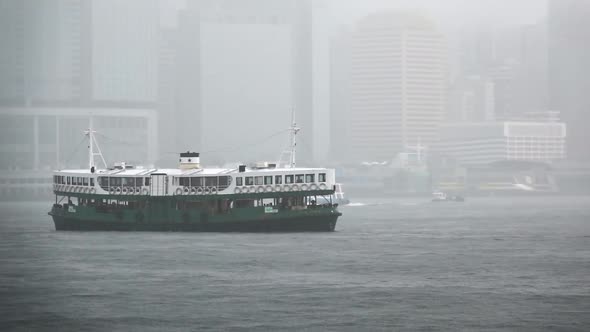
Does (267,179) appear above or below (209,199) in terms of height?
above

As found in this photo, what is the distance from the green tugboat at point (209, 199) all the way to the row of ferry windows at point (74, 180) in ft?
0.38

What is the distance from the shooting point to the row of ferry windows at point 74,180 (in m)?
114

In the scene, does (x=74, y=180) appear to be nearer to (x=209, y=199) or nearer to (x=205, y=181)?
(x=205, y=181)

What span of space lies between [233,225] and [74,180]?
17.1 meters

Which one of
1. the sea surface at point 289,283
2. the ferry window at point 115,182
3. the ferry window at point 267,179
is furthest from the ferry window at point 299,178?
the ferry window at point 115,182

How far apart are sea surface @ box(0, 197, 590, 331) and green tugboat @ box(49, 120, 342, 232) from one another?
8.61ft

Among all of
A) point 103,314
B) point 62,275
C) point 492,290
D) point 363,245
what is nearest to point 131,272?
point 62,275

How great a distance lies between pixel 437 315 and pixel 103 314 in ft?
52.6

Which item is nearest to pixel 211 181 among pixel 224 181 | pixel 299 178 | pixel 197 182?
pixel 224 181

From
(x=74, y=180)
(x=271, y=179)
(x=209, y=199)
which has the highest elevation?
(x=271, y=179)

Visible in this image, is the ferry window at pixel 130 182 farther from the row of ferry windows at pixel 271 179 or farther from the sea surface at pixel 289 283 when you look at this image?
the row of ferry windows at pixel 271 179

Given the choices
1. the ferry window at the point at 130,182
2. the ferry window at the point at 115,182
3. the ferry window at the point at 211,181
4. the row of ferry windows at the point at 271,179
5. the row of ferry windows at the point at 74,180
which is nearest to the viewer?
the row of ferry windows at the point at 271,179

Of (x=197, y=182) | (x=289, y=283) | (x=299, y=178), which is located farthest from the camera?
(x=197, y=182)

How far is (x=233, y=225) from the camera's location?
110938mm
